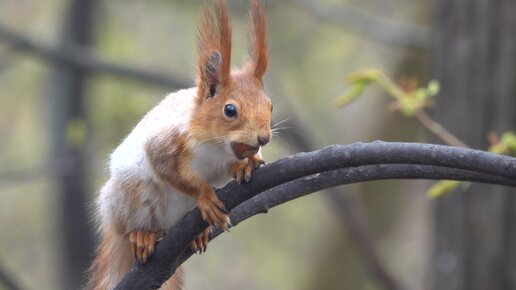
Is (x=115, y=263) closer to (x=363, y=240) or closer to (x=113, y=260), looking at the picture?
(x=113, y=260)

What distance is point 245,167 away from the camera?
1883mm

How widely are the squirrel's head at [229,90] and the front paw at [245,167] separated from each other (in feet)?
0.06

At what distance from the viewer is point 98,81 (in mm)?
6770

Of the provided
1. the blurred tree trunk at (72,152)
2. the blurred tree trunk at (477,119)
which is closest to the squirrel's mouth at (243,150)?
the blurred tree trunk at (477,119)

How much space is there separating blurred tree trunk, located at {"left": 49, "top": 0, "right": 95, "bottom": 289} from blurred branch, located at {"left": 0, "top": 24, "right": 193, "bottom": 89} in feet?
1.95

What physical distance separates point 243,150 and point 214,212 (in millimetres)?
161

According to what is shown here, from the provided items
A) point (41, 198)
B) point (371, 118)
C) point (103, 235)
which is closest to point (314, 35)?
point (371, 118)

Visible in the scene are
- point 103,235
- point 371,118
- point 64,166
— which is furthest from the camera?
point 371,118

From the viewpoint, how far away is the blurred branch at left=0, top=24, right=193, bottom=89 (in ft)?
13.8

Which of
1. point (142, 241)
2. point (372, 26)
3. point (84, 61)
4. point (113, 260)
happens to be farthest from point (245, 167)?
point (372, 26)

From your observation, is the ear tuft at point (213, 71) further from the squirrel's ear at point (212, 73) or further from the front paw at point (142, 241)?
the front paw at point (142, 241)

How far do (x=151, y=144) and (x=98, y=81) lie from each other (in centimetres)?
468

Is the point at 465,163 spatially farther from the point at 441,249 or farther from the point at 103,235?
the point at 441,249

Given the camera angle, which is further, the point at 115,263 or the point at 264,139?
the point at 115,263
